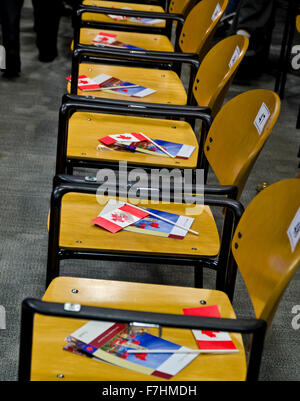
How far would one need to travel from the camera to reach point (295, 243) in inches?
58.6

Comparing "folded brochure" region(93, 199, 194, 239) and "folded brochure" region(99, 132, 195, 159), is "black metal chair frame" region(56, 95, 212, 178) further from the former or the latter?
"folded brochure" region(93, 199, 194, 239)

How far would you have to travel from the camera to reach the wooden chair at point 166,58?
288 centimetres

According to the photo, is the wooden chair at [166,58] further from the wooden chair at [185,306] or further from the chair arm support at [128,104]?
the wooden chair at [185,306]

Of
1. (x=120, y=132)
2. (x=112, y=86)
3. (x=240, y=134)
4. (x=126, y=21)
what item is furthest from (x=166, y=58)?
(x=126, y=21)

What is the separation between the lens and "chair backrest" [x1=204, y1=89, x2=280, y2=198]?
2.00 metres

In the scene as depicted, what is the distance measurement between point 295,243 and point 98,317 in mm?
495

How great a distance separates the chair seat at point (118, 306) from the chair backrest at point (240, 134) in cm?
47

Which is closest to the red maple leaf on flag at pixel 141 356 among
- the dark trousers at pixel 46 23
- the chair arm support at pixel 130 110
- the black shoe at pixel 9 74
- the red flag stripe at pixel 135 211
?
the red flag stripe at pixel 135 211

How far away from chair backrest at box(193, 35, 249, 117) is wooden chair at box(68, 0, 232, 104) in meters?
0.20

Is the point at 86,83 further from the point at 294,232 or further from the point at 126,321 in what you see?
the point at 126,321

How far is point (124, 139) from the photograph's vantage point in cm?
248

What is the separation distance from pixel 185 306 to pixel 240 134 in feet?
2.28

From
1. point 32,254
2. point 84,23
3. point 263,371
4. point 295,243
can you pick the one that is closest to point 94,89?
point 32,254
